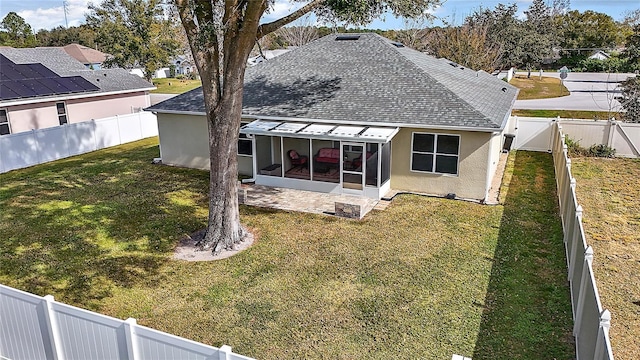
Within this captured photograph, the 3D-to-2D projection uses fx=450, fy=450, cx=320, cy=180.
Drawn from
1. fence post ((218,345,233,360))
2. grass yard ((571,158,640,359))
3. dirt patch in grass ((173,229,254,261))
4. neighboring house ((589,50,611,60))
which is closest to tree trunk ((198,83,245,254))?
dirt patch in grass ((173,229,254,261))

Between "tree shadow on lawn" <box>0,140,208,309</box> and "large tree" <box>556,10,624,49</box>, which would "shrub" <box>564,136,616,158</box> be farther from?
"large tree" <box>556,10,624,49</box>

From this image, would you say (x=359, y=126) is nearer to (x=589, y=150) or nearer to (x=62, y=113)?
(x=589, y=150)

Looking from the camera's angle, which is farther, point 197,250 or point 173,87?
point 173,87

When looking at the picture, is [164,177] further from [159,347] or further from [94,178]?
[159,347]

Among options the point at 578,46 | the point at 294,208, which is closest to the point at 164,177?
the point at 294,208

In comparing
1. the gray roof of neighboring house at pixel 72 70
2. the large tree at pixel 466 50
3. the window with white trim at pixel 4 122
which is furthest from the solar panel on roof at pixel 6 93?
the large tree at pixel 466 50

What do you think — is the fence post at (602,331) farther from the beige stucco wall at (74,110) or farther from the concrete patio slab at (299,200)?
the beige stucco wall at (74,110)

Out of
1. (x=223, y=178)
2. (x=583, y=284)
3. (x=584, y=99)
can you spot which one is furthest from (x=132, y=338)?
(x=584, y=99)
